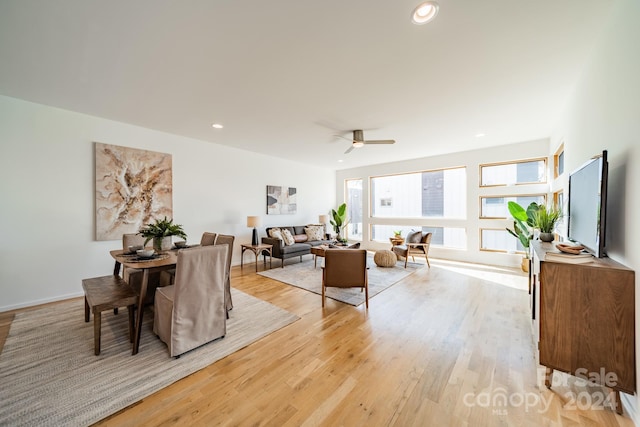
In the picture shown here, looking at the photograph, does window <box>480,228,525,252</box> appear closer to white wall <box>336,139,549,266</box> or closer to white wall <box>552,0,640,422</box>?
white wall <box>336,139,549,266</box>

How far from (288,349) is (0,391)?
2129 millimetres

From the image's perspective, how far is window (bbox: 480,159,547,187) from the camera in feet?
16.3

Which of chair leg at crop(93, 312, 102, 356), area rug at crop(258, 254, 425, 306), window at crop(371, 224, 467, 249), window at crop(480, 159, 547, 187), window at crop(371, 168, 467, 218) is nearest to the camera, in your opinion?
chair leg at crop(93, 312, 102, 356)

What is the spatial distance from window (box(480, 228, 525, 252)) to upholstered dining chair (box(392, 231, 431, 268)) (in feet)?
4.92

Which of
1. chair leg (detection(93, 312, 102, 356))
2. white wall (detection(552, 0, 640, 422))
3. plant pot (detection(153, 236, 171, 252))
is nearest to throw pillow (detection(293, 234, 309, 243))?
plant pot (detection(153, 236, 171, 252))

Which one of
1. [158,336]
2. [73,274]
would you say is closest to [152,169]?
[73,274]

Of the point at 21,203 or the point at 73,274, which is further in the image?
the point at 73,274

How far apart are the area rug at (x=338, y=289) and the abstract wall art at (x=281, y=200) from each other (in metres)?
1.66

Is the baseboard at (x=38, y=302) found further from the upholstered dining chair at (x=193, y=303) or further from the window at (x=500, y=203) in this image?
the window at (x=500, y=203)

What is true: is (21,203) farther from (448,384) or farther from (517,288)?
(517,288)

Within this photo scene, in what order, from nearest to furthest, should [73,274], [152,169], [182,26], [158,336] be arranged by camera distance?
[182,26], [158,336], [73,274], [152,169]

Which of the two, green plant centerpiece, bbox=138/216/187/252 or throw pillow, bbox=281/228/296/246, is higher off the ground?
green plant centerpiece, bbox=138/216/187/252

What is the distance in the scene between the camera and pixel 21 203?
10.1 ft

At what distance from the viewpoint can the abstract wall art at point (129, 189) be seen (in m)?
3.63
